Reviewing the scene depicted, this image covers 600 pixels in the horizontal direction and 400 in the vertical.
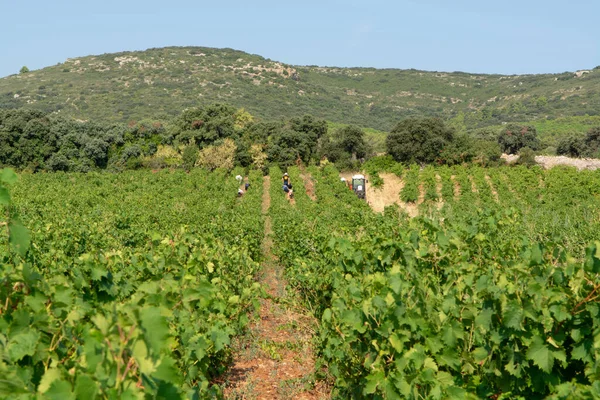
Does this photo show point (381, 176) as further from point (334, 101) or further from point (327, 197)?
point (334, 101)

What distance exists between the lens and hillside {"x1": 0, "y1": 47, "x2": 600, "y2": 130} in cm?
10231

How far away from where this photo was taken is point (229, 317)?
7.89 metres

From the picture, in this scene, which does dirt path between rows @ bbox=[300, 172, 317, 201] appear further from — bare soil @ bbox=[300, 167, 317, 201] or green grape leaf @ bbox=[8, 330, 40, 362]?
green grape leaf @ bbox=[8, 330, 40, 362]

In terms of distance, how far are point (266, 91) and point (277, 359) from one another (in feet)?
373

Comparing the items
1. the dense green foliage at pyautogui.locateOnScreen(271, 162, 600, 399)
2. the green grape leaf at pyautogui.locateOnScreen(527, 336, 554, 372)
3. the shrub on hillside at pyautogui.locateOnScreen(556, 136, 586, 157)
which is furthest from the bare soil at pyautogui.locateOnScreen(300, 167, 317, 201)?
the green grape leaf at pyautogui.locateOnScreen(527, 336, 554, 372)

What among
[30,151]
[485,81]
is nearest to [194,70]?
[485,81]

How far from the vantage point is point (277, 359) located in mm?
7652

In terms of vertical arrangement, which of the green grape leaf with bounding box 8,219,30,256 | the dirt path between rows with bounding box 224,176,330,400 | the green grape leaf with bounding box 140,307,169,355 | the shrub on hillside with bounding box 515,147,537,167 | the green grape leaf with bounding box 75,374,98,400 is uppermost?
the green grape leaf with bounding box 8,219,30,256

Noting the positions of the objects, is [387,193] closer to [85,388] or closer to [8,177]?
[8,177]

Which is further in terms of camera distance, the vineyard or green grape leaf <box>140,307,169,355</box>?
the vineyard

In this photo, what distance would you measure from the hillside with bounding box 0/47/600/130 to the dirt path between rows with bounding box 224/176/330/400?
84.0 meters

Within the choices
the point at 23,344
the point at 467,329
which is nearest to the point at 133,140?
the point at 467,329

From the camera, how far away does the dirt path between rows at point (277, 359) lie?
6.53 meters

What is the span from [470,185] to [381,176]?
6.52 m
